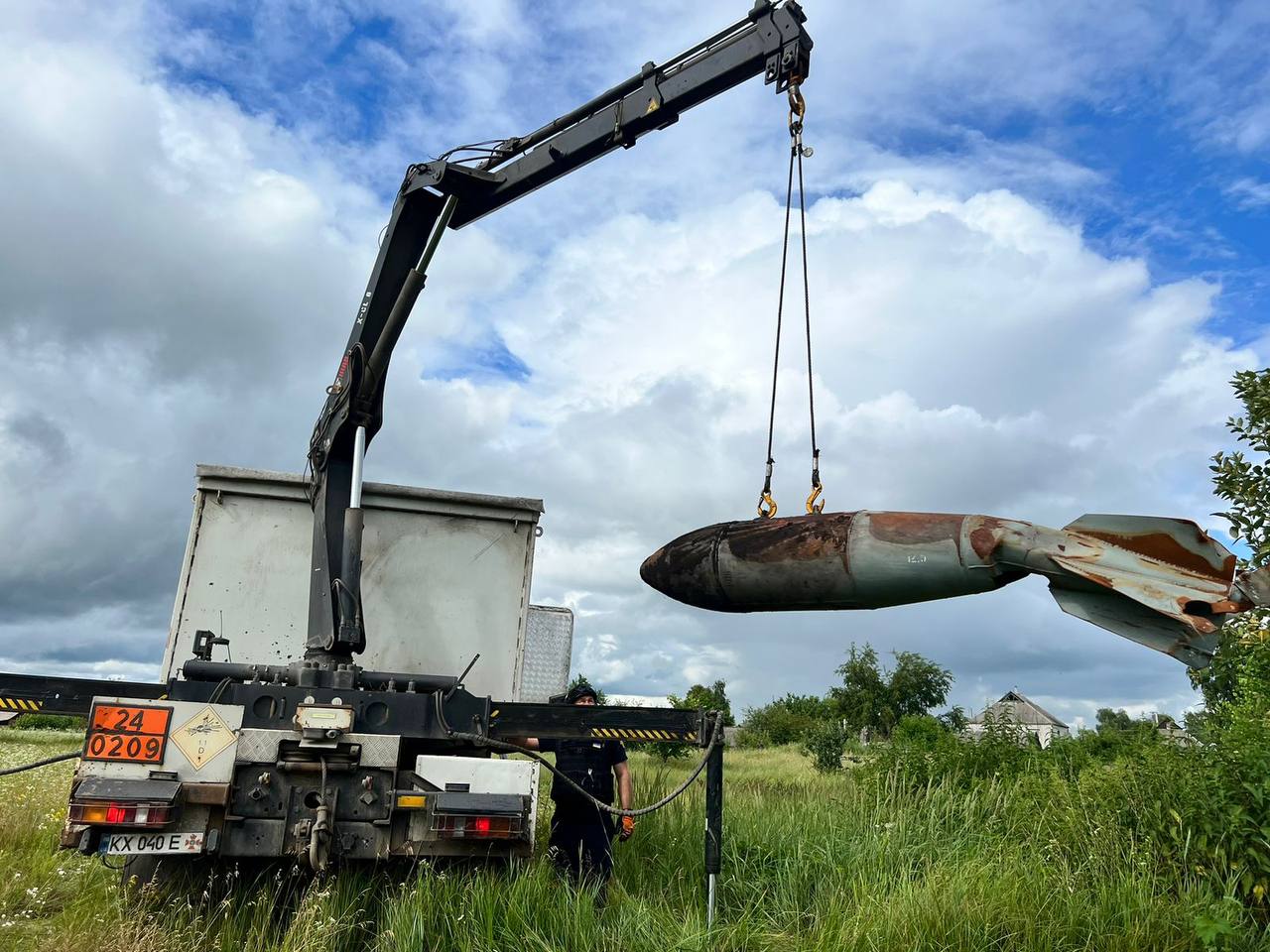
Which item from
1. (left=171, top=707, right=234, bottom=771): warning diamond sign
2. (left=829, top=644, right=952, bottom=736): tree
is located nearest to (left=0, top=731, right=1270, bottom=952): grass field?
(left=171, top=707, right=234, bottom=771): warning diamond sign

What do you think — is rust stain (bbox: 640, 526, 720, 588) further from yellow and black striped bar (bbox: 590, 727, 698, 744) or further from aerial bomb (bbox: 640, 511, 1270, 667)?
yellow and black striped bar (bbox: 590, 727, 698, 744)

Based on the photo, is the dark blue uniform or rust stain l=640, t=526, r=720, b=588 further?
rust stain l=640, t=526, r=720, b=588

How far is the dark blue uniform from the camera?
21.8 feet

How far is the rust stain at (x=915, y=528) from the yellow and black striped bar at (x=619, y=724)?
1.65 m

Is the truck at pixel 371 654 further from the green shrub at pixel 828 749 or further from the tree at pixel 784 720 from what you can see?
the tree at pixel 784 720

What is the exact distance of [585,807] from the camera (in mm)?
6719

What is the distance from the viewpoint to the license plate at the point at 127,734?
5.12m

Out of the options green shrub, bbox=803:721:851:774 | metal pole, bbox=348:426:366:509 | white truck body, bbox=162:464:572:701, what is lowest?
green shrub, bbox=803:721:851:774

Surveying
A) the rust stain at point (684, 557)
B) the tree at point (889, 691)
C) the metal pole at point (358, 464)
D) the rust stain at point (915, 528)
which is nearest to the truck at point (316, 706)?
the metal pole at point (358, 464)

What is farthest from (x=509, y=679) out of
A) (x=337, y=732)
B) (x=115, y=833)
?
(x=115, y=833)

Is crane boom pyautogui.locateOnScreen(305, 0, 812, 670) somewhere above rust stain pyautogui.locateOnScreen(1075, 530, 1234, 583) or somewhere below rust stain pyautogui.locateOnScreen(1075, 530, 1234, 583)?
above

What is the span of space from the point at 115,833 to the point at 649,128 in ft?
21.6

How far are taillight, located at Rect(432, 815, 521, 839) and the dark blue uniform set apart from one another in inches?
39.9

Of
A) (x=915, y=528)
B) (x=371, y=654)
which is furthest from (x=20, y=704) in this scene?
(x=915, y=528)
